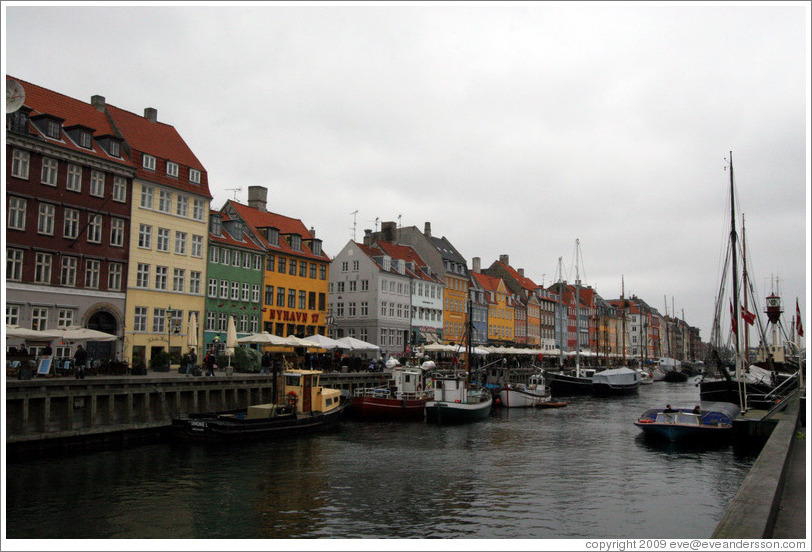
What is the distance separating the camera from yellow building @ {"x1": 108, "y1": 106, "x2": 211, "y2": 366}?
46562 millimetres

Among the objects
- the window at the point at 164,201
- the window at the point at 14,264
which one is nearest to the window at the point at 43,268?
the window at the point at 14,264

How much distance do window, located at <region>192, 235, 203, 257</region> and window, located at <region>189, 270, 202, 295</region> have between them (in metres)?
1.38

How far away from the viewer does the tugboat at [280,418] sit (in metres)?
30.1

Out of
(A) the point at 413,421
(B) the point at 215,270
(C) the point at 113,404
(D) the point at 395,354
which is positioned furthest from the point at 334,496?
(D) the point at 395,354

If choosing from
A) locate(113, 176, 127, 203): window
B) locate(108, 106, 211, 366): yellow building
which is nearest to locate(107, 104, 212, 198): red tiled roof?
locate(108, 106, 211, 366): yellow building

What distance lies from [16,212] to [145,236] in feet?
32.3

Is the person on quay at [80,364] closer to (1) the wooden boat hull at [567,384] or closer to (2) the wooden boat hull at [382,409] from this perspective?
(2) the wooden boat hull at [382,409]

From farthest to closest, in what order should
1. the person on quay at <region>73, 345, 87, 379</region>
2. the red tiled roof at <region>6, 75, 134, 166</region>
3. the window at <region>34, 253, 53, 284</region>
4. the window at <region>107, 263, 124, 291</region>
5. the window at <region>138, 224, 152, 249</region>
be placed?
the window at <region>138, 224, 152, 249</region> < the window at <region>107, 263, 124, 291</region> < the red tiled roof at <region>6, 75, 134, 166</region> < the window at <region>34, 253, 53, 284</region> < the person on quay at <region>73, 345, 87, 379</region>

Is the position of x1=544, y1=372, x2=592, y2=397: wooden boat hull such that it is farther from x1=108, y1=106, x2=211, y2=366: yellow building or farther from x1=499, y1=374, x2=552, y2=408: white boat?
x1=108, y1=106, x2=211, y2=366: yellow building

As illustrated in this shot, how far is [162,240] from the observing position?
161 ft

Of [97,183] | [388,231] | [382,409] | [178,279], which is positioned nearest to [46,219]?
[97,183]

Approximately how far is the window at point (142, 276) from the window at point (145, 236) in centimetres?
139

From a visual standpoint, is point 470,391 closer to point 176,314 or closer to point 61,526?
point 176,314

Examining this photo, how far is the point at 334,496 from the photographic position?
67.5 feet
